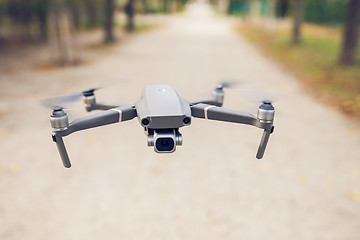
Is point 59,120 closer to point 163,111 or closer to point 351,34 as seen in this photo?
point 163,111

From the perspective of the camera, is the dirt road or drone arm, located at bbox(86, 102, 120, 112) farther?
the dirt road

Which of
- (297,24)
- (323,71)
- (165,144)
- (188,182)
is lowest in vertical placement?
(188,182)

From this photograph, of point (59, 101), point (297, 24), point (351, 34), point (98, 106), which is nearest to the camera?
point (59, 101)

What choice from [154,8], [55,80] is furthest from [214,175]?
[154,8]

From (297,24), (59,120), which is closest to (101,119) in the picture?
(59,120)

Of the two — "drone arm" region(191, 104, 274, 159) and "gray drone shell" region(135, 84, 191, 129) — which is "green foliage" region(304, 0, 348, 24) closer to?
"drone arm" region(191, 104, 274, 159)

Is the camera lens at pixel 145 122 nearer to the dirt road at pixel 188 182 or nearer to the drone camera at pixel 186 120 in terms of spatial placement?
the drone camera at pixel 186 120

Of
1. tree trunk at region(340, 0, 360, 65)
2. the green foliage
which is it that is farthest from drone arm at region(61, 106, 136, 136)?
the green foliage
